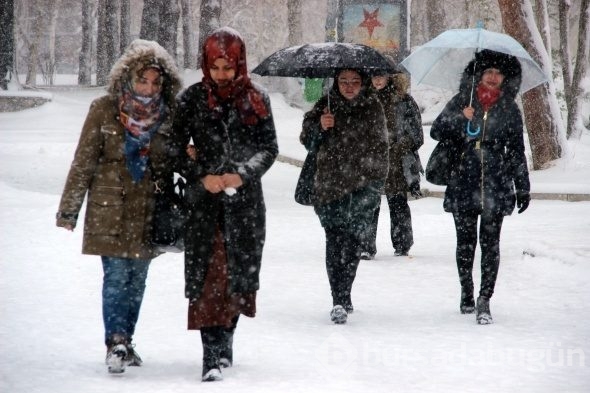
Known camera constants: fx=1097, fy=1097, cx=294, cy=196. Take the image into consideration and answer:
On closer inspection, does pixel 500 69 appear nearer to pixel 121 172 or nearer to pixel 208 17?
pixel 121 172

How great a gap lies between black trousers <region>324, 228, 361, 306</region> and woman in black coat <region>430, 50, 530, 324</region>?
0.78m

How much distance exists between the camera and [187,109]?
19.9 ft

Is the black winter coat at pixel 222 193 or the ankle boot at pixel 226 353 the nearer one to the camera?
the black winter coat at pixel 222 193

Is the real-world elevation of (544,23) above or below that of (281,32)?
below

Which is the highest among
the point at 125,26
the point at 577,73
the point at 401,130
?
the point at 125,26

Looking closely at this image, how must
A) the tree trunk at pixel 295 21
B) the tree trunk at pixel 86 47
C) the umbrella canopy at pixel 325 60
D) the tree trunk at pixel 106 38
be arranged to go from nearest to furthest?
the umbrella canopy at pixel 325 60 → the tree trunk at pixel 295 21 → the tree trunk at pixel 106 38 → the tree trunk at pixel 86 47

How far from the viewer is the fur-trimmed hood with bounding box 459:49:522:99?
806 cm

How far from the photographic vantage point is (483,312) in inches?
311

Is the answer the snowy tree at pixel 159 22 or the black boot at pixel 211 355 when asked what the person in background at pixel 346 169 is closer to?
the black boot at pixel 211 355

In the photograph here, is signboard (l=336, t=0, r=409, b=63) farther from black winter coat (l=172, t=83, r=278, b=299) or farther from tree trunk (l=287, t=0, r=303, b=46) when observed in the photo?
tree trunk (l=287, t=0, r=303, b=46)

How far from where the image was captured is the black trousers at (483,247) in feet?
26.1

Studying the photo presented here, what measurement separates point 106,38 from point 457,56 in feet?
115

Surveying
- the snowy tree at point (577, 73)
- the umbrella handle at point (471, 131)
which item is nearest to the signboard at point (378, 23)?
the snowy tree at point (577, 73)

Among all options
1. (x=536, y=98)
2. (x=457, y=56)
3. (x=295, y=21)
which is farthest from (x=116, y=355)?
(x=295, y=21)
